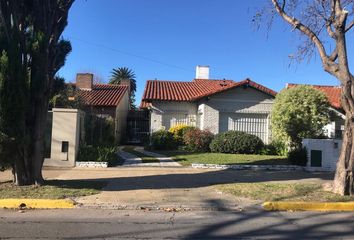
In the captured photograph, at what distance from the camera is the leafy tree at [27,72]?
10859mm

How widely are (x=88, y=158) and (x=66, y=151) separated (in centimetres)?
94

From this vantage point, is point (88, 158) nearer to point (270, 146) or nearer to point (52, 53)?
point (52, 53)

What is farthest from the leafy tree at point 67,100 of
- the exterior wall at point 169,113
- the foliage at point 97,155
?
the foliage at point 97,155

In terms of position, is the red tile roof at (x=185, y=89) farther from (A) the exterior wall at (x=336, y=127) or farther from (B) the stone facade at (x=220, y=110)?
(A) the exterior wall at (x=336, y=127)

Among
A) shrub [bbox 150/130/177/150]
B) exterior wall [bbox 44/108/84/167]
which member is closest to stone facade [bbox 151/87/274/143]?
shrub [bbox 150/130/177/150]

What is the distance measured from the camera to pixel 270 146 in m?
23.4

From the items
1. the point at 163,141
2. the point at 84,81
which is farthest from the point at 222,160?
the point at 84,81

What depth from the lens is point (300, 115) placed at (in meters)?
20.8

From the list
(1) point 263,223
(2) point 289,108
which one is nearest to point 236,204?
(1) point 263,223

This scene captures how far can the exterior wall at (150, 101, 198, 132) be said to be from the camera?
88.4 ft

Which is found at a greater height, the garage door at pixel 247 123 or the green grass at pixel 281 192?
the garage door at pixel 247 123

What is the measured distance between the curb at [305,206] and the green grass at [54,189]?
13.8ft

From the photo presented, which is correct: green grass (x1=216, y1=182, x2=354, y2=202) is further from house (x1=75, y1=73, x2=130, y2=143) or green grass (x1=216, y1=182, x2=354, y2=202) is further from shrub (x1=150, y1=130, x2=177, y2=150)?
house (x1=75, y1=73, x2=130, y2=143)

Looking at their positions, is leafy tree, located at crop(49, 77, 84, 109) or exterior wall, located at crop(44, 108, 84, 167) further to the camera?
leafy tree, located at crop(49, 77, 84, 109)
